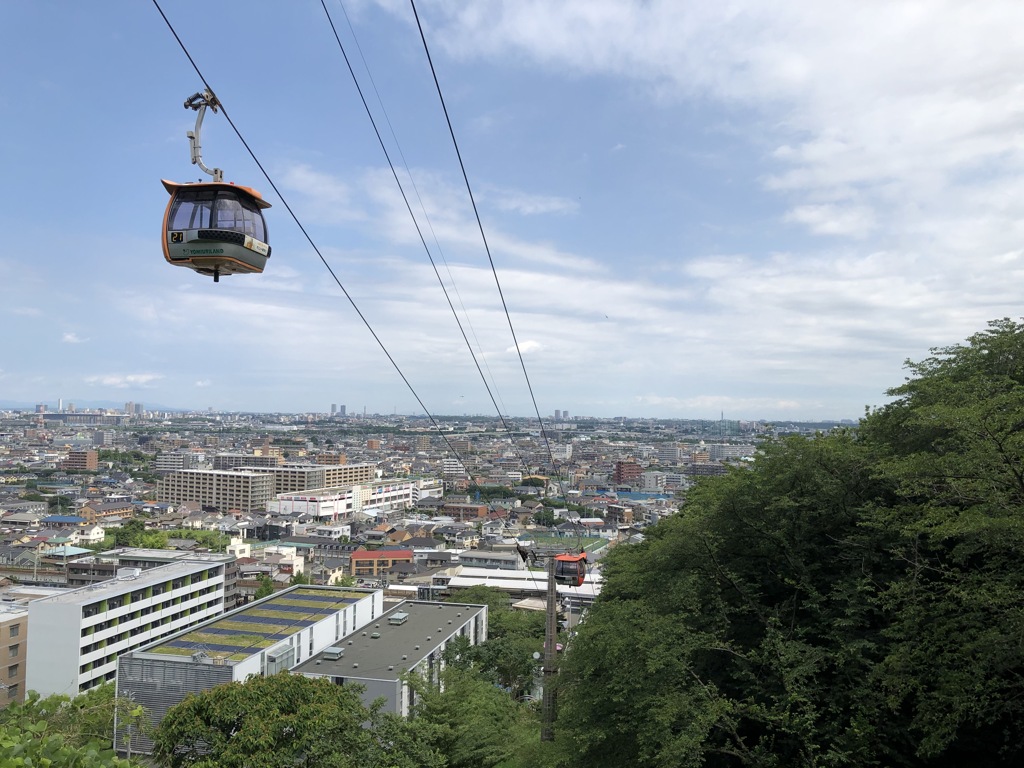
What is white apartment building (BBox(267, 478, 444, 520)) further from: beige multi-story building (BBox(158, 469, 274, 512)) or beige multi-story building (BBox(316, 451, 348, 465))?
beige multi-story building (BBox(316, 451, 348, 465))

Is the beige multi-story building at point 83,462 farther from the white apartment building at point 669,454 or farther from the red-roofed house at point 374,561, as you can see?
the white apartment building at point 669,454

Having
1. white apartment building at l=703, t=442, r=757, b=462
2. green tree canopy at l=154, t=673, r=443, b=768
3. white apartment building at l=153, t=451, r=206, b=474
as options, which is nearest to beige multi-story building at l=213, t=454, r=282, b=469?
white apartment building at l=153, t=451, r=206, b=474

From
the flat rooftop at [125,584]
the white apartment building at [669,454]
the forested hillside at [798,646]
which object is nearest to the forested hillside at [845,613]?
the forested hillside at [798,646]

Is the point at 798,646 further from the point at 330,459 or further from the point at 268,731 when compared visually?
the point at 330,459

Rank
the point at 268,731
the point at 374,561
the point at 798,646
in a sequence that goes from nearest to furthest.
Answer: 1. the point at 798,646
2. the point at 268,731
3. the point at 374,561

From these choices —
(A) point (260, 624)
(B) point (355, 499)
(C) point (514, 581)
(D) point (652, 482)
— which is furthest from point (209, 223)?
(D) point (652, 482)

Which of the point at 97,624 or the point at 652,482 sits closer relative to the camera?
the point at 97,624

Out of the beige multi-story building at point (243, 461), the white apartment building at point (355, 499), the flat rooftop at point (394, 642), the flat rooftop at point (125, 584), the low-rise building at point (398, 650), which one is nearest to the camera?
the low-rise building at point (398, 650)
